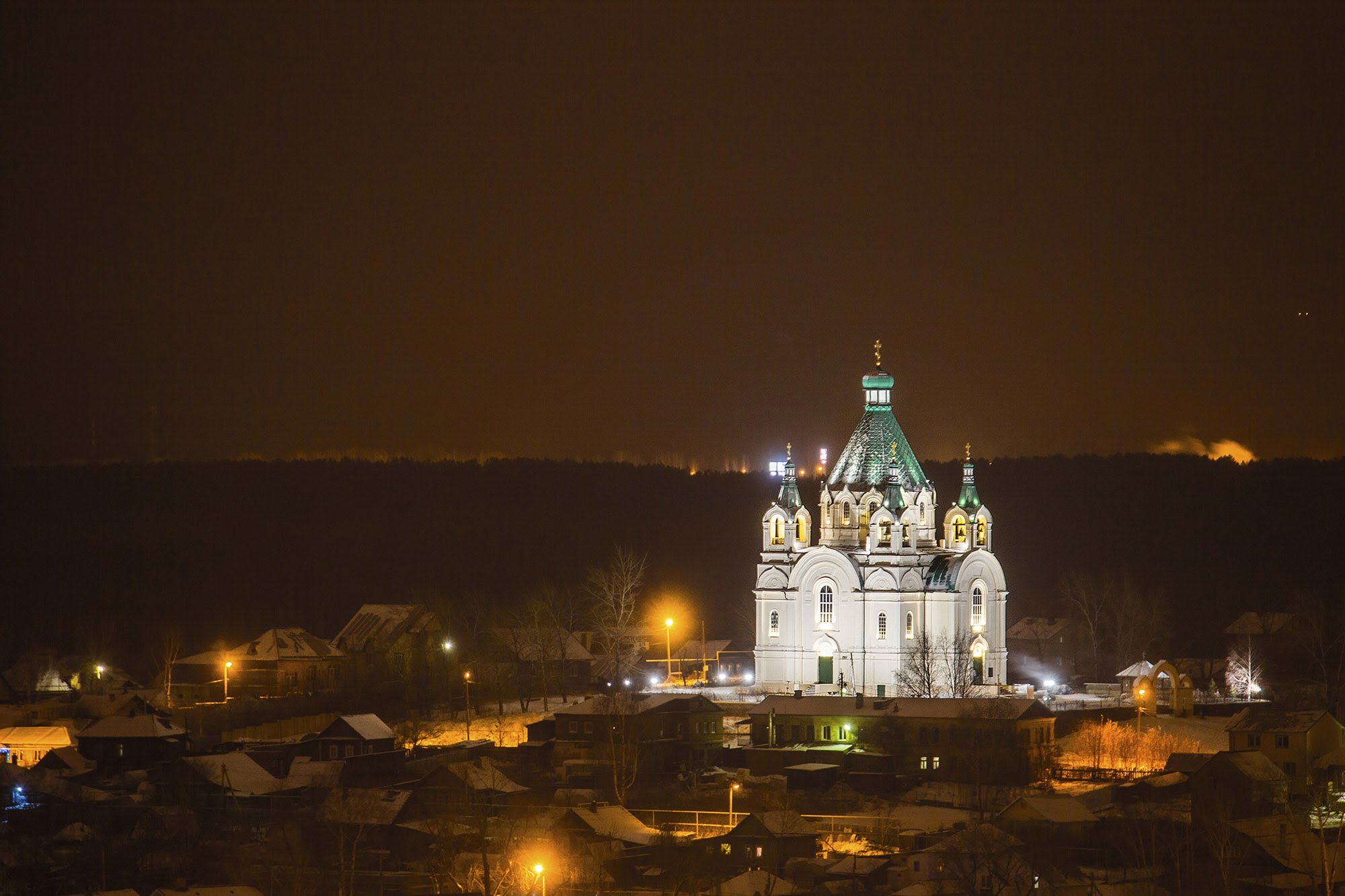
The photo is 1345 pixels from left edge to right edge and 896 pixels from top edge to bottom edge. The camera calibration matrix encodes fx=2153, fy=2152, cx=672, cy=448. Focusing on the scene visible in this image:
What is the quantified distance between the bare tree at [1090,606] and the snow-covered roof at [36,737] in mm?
36319

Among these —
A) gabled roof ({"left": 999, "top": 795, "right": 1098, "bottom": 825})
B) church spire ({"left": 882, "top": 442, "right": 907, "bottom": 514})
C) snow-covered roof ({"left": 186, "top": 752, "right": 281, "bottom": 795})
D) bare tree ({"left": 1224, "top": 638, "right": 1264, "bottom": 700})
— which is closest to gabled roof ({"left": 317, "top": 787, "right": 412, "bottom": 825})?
snow-covered roof ({"left": 186, "top": 752, "right": 281, "bottom": 795})

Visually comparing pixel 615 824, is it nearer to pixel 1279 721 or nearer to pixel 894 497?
pixel 1279 721

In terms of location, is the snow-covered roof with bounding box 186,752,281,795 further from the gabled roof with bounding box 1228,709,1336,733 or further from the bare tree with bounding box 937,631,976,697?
the gabled roof with bounding box 1228,709,1336,733

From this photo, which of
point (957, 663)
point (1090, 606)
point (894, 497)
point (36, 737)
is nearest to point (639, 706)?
point (957, 663)

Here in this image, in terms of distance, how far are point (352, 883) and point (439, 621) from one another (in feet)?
126

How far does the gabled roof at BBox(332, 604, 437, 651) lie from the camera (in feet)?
273

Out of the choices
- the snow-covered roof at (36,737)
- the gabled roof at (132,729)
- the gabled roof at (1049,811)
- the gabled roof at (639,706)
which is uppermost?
the gabled roof at (639,706)

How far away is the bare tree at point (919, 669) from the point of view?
65812 millimetres

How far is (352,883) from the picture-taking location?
47.4 m

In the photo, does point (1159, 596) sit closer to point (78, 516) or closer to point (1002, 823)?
point (1002, 823)

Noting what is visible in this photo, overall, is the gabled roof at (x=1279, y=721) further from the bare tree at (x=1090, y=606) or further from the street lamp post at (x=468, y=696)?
the street lamp post at (x=468, y=696)

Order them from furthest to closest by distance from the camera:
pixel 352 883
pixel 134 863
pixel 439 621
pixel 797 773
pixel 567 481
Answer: pixel 567 481 < pixel 439 621 < pixel 797 773 < pixel 134 863 < pixel 352 883

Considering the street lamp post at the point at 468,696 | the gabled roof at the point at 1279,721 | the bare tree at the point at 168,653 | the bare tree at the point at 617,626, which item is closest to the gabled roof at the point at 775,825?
the gabled roof at the point at 1279,721

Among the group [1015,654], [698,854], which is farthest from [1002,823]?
[1015,654]
